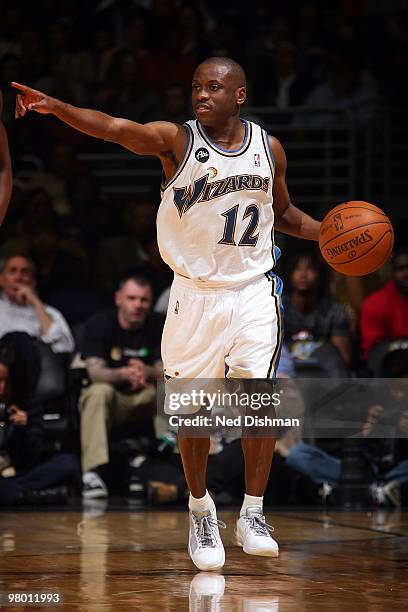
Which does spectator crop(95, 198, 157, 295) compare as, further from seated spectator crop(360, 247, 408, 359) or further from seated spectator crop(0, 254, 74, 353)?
seated spectator crop(360, 247, 408, 359)

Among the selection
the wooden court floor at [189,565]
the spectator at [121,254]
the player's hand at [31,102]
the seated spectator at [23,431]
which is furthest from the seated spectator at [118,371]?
the player's hand at [31,102]

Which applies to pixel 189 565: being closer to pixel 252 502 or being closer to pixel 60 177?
pixel 252 502

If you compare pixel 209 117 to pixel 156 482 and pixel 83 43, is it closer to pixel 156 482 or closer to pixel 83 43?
pixel 156 482

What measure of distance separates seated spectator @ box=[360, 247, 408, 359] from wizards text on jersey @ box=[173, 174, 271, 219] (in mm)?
3246

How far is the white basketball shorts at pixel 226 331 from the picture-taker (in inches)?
184

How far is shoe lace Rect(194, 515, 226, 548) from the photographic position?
4.55m

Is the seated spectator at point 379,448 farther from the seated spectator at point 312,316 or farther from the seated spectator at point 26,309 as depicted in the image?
the seated spectator at point 26,309

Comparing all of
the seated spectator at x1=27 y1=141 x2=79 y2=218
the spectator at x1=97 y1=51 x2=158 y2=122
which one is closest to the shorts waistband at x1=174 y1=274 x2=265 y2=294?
the seated spectator at x1=27 y1=141 x2=79 y2=218

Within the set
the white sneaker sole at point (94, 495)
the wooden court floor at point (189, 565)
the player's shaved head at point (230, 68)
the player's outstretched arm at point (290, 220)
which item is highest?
the player's shaved head at point (230, 68)

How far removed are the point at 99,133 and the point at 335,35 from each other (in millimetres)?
7466

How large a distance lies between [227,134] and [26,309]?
338 cm

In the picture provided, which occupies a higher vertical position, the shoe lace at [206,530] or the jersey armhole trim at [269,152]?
the jersey armhole trim at [269,152]

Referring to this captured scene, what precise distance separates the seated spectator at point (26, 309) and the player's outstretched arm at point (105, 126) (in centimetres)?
324

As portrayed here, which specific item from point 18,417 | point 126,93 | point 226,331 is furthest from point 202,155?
point 126,93
